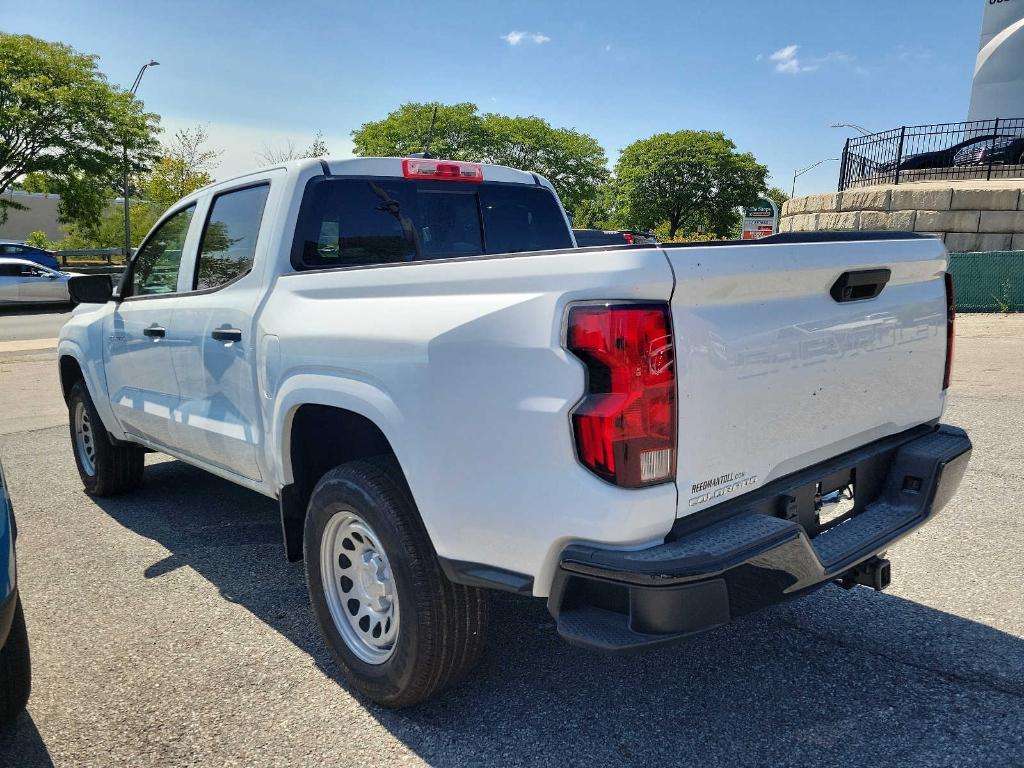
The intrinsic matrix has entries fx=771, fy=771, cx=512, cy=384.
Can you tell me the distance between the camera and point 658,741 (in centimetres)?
254

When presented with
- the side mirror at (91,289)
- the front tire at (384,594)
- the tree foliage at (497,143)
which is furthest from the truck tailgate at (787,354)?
the tree foliage at (497,143)

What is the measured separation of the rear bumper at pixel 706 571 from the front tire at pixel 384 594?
53 cm

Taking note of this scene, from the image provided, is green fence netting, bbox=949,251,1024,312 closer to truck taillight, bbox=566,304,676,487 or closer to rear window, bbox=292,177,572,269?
rear window, bbox=292,177,572,269

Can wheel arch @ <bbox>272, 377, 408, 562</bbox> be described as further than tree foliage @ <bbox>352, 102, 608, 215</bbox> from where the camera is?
No

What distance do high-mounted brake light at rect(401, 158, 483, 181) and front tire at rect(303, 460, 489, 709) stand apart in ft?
5.24

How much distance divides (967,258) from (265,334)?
16470 millimetres

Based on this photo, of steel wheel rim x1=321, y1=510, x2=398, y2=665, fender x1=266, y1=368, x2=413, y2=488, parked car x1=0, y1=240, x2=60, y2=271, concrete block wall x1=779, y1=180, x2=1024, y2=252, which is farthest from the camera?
parked car x1=0, y1=240, x2=60, y2=271

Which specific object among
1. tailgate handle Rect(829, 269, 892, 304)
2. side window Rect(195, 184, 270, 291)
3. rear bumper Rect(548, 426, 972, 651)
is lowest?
rear bumper Rect(548, 426, 972, 651)

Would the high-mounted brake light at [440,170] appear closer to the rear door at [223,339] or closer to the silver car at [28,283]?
the rear door at [223,339]

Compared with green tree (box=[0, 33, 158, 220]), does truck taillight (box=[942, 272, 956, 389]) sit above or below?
below

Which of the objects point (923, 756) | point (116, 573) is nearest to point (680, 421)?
point (923, 756)

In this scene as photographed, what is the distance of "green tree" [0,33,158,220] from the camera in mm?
26328

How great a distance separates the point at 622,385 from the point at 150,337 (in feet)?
10.1

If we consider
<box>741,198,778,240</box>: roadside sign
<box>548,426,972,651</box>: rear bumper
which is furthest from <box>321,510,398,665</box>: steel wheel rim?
<box>741,198,778,240</box>: roadside sign
